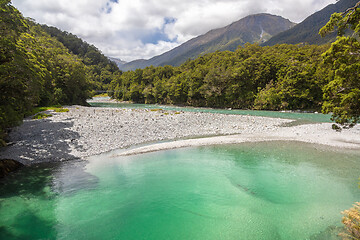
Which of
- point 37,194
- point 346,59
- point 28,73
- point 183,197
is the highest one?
point 346,59

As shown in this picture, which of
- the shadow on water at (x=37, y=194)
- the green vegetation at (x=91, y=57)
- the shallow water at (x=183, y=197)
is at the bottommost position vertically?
the shadow on water at (x=37, y=194)

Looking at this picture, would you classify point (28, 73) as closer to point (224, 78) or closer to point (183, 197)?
point (183, 197)

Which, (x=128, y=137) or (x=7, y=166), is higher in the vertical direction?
(x=128, y=137)

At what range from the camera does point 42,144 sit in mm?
19156

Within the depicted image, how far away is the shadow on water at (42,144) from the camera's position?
16.5 meters

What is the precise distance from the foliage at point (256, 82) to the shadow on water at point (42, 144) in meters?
41.1

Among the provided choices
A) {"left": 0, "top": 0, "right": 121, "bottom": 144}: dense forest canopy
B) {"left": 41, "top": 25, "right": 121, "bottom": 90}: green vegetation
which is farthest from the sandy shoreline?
{"left": 41, "top": 25, "right": 121, "bottom": 90}: green vegetation

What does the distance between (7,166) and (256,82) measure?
61.5m

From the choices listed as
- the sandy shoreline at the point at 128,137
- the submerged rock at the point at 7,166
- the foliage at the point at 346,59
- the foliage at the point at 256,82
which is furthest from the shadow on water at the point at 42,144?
the foliage at the point at 256,82

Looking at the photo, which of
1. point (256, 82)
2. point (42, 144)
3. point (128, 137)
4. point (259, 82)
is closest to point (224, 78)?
point (256, 82)

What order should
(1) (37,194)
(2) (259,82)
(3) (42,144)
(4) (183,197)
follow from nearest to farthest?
(4) (183,197) → (1) (37,194) → (3) (42,144) → (2) (259,82)

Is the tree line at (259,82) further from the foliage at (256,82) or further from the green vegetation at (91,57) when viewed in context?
the green vegetation at (91,57)

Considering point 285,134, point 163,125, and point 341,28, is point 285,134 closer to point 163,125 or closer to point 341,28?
point 163,125

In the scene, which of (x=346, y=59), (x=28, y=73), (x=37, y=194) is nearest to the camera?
(x=346, y=59)
